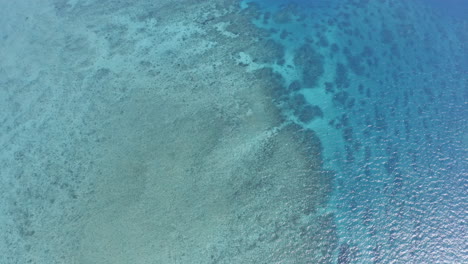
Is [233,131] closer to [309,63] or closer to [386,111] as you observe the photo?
[309,63]

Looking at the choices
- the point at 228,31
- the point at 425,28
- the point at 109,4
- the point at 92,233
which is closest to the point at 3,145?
the point at 92,233

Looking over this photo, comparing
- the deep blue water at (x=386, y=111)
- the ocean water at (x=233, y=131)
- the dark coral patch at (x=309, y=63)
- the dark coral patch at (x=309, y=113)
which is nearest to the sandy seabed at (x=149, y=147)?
the ocean water at (x=233, y=131)

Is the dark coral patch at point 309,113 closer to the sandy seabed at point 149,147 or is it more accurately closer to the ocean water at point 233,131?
the ocean water at point 233,131

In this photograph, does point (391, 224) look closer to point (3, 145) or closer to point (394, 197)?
point (394, 197)

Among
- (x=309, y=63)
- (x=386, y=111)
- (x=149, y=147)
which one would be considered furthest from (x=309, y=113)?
(x=149, y=147)

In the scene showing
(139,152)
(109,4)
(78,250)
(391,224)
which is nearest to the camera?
(78,250)
